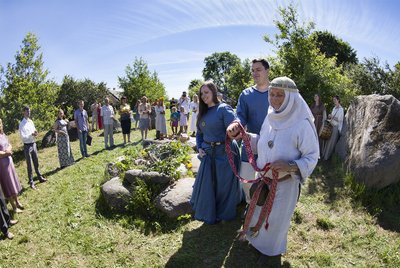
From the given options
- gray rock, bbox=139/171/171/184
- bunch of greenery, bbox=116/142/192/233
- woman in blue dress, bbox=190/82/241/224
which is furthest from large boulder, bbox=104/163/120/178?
woman in blue dress, bbox=190/82/241/224

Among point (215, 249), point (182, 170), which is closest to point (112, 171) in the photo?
point (182, 170)

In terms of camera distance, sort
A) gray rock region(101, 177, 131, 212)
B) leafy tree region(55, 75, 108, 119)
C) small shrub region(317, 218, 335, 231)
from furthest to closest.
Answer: leafy tree region(55, 75, 108, 119)
gray rock region(101, 177, 131, 212)
small shrub region(317, 218, 335, 231)

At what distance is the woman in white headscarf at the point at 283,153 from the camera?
3.18 m

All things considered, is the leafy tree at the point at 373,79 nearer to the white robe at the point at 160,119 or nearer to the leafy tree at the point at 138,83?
the white robe at the point at 160,119

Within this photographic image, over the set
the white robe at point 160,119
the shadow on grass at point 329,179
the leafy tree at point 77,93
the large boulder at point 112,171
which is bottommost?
the shadow on grass at point 329,179

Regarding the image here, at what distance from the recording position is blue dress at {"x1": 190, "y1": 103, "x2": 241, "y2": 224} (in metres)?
4.54

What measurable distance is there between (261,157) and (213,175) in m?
1.23

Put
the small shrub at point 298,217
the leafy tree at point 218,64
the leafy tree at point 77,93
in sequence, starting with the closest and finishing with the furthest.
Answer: the small shrub at point 298,217, the leafy tree at point 77,93, the leafy tree at point 218,64

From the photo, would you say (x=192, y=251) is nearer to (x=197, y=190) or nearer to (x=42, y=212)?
(x=197, y=190)

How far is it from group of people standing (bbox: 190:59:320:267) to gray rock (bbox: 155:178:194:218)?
473mm

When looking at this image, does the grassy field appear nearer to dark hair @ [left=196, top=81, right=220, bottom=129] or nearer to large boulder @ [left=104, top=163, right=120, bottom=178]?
large boulder @ [left=104, top=163, right=120, bottom=178]

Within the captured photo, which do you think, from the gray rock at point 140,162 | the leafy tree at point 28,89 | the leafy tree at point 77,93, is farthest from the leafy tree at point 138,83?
the gray rock at point 140,162

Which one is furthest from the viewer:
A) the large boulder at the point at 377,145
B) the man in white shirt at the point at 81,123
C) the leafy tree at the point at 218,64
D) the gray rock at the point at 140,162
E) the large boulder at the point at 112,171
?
the leafy tree at the point at 218,64

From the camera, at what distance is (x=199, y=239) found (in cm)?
461
